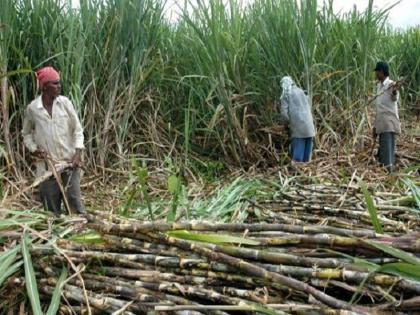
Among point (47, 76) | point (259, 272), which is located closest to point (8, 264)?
point (259, 272)

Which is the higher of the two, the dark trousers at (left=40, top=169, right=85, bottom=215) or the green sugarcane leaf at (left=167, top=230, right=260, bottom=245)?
the green sugarcane leaf at (left=167, top=230, right=260, bottom=245)

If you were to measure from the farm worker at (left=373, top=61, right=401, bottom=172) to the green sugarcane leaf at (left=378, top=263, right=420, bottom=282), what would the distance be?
14.2 feet

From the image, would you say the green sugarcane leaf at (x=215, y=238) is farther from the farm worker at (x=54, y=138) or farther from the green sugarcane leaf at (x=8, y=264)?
the farm worker at (x=54, y=138)

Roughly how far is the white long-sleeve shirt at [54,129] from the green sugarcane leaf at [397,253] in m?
2.66

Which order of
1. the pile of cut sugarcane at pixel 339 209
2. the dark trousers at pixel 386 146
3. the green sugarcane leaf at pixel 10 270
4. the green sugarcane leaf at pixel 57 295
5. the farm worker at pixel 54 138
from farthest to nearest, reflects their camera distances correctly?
the dark trousers at pixel 386 146 → the farm worker at pixel 54 138 → the pile of cut sugarcane at pixel 339 209 → the green sugarcane leaf at pixel 10 270 → the green sugarcane leaf at pixel 57 295

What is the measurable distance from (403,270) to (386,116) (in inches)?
177

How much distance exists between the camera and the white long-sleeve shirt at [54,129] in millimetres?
3637

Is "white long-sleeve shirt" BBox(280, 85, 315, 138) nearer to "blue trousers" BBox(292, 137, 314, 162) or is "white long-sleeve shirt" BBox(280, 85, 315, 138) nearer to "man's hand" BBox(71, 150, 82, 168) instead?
"blue trousers" BBox(292, 137, 314, 162)

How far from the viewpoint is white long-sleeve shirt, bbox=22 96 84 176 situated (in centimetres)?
364

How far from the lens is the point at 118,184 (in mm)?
4680

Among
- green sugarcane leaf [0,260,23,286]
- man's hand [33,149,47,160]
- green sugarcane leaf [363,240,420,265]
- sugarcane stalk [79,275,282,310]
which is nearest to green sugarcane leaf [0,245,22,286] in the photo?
green sugarcane leaf [0,260,23,286]

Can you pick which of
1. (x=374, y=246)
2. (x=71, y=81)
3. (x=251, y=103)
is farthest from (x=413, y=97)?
(x=374, y=246)

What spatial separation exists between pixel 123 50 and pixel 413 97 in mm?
5832

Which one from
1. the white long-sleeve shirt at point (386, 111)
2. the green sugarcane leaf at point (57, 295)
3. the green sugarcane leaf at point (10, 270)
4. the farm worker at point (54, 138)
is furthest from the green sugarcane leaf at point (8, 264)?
the white long-sleeve shirt at point (386, 111)
